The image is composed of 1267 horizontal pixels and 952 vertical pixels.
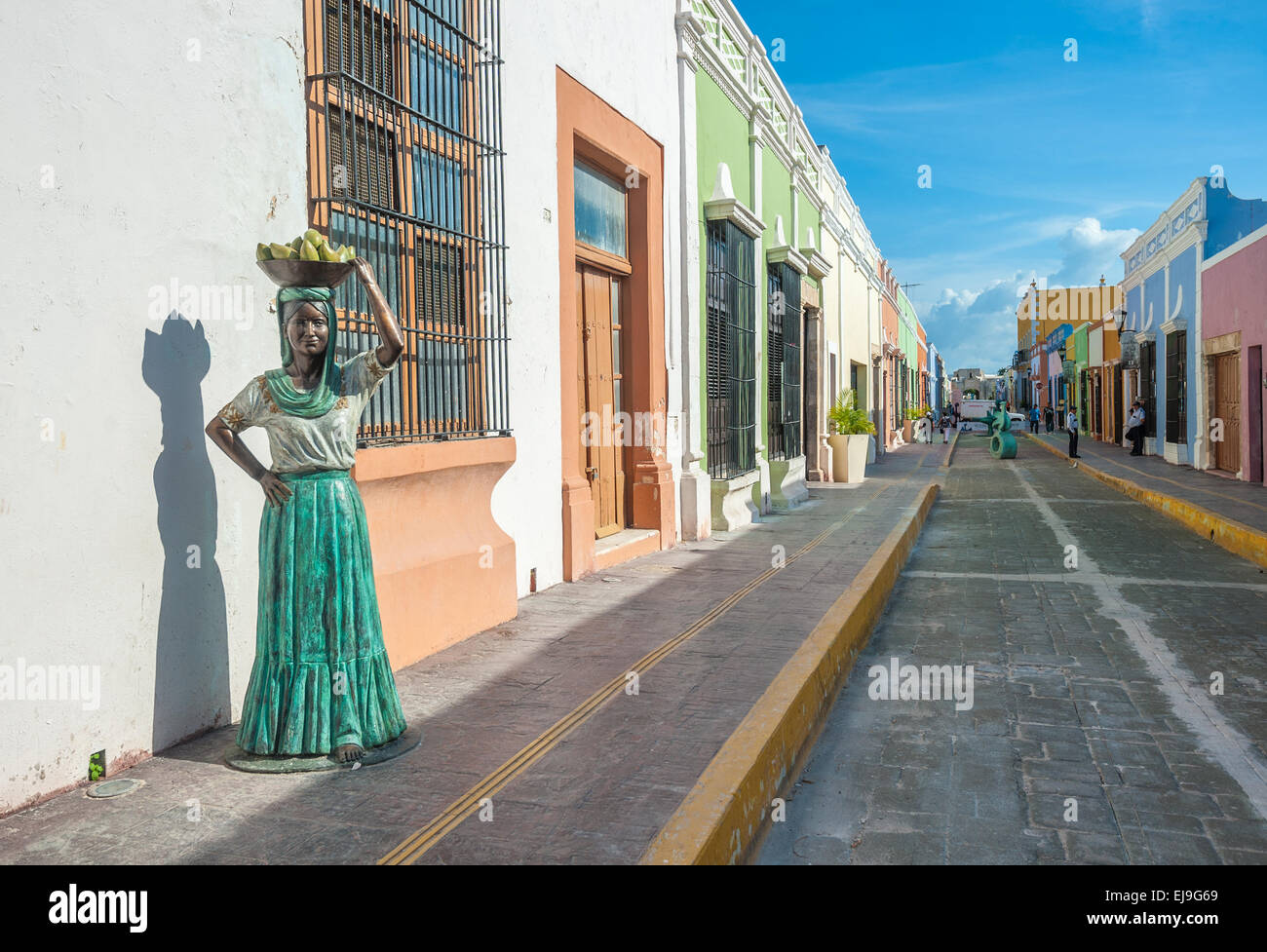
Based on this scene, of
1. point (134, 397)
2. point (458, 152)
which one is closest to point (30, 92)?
point (134, 397)

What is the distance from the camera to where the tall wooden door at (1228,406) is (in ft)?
59.2

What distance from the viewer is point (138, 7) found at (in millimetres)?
3652

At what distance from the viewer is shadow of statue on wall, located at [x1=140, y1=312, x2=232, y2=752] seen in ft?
12.4

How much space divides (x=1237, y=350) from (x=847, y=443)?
278 inches

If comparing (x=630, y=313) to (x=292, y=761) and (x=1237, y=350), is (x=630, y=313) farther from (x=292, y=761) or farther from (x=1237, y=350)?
(x=1237, y=350)

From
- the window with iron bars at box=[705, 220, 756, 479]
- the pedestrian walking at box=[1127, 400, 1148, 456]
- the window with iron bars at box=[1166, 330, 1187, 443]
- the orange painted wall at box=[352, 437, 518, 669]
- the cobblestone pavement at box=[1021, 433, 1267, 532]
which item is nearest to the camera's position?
the orange painted wall at box=[352, 437, 518, 669]

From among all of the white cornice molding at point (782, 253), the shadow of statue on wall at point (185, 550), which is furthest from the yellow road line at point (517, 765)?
the white cornice molding at point (782, 253)

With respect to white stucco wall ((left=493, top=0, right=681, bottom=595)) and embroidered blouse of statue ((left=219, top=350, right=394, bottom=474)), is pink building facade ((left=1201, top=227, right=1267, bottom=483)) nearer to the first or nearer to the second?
white stucco wall ((left=493, top=0, right=681, bottom=595))

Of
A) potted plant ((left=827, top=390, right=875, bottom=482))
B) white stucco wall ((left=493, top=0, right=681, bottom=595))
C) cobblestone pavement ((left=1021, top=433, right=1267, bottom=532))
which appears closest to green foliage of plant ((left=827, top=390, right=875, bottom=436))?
potted plant ((left=827, top=390, right=875, bottom=482))

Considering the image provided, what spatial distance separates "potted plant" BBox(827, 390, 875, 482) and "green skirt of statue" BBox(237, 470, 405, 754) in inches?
621

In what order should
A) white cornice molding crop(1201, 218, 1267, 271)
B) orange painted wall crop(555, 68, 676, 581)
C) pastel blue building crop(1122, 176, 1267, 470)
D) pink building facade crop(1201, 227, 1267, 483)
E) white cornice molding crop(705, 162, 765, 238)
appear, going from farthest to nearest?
1. pastel blue building crop(1122, 176, 1267, 470)
2. pink building facade crop(1201, 227, 1267, 483)
3. white cornice molding crop(1201, 218, 1267, 271)
4. white cornice molding crop(705, 162, 765, 238)
5. orange painted wall crop(555, 68, 676, 581)

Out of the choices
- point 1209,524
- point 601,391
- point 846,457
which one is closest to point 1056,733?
point 601,391

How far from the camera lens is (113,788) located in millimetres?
3453

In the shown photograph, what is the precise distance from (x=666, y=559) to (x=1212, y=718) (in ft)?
15.7
